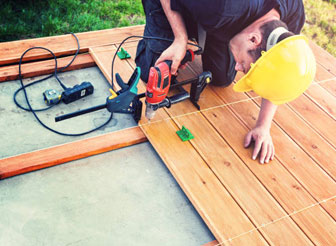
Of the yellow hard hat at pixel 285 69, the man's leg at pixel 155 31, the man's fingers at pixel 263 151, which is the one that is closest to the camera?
the yellow hard hat at pixel 285 69

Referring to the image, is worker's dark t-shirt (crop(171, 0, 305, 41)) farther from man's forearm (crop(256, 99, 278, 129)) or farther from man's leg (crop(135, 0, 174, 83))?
man's forearm (crop(256, 99, 278, 129))

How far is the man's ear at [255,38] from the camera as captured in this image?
5.69ft

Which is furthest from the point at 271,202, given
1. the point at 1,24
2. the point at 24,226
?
the point at 1,24

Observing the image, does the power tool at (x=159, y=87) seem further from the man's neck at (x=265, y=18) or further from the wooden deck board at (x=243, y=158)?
the man's neck at (x=265, y=18)

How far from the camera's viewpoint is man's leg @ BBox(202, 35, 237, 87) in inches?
98.2

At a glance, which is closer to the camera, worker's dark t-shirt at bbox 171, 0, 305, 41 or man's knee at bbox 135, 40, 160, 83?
worker's dark t-shirt at bbox 171, 0, 305, 41

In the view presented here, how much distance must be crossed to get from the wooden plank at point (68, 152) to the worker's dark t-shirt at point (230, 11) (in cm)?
81

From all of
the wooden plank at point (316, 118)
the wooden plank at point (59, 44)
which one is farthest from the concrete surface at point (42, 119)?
the wooden plank at point (316, 118)

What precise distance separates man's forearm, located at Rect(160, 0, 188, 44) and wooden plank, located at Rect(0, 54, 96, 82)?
858 millimetres

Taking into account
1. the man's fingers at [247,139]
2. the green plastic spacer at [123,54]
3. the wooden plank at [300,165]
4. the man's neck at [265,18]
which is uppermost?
the man's neck at [265,18]

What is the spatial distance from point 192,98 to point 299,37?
0.97 metres

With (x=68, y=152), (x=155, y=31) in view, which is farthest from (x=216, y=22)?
(x=68, y=152)

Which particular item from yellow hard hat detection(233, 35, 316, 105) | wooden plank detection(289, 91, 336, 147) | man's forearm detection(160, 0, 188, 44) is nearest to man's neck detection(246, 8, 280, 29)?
yellow hard hat detection(233, 35, 316, 105)

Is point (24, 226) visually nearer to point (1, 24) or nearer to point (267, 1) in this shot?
point (267, 1)
